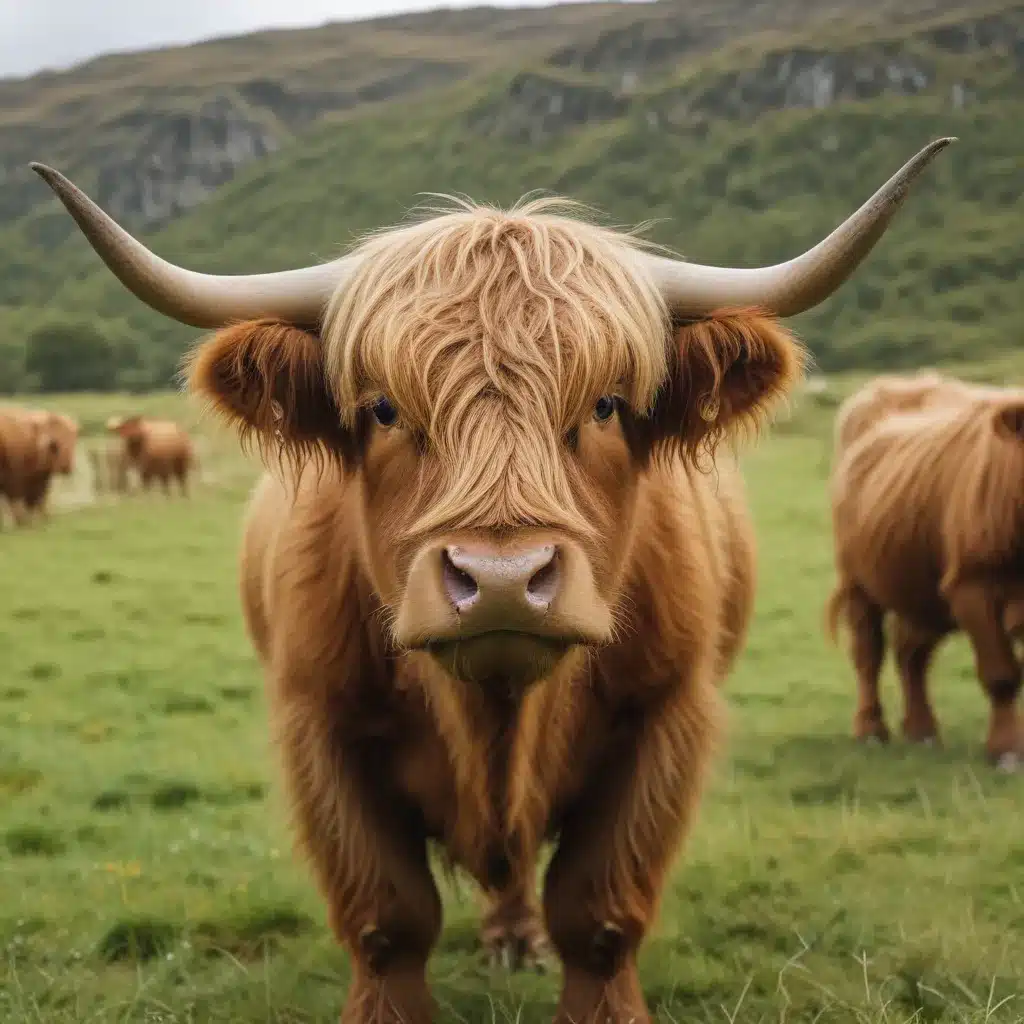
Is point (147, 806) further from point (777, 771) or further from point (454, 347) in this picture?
point (454, 347)

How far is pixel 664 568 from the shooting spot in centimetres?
285

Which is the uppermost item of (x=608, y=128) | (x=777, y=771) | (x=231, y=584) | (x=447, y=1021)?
(x=608, y=128)

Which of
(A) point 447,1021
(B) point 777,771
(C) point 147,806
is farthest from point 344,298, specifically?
(B) point 777,771

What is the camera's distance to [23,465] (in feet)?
61.7

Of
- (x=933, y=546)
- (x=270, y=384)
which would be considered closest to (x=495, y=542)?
(x=270, y=384)

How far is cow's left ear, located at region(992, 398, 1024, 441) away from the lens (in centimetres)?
561

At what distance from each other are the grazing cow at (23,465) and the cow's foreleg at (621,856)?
677 inches

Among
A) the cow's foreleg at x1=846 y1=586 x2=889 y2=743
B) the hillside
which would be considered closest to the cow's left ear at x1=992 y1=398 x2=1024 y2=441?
the cow's foreleg at x1=846 y1=586 x2=889 y2=743

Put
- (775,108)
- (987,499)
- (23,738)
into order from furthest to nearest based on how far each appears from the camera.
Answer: (775,108)
(23,738)
(987,499)

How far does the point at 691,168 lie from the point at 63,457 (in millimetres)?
122596

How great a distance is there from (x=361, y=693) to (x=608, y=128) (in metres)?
158

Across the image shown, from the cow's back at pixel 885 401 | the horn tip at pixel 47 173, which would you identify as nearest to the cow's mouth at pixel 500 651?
the horn tip at pixel 47 173

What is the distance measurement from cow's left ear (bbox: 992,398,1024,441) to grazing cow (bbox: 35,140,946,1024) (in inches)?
112

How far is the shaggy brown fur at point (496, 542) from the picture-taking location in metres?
2.21
